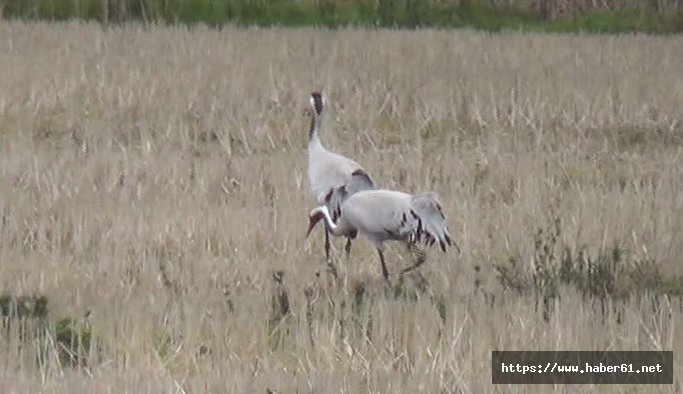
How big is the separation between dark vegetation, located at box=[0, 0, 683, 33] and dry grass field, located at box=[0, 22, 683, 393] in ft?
21.9

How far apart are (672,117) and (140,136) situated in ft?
14.4

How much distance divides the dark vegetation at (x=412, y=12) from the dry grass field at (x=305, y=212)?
6664mm

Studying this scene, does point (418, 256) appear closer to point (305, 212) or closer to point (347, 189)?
point (347, 189)

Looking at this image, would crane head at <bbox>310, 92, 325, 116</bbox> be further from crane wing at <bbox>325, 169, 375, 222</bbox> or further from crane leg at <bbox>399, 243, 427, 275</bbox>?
crane leg at <bbox>399, 243, 427, 275</bbox>

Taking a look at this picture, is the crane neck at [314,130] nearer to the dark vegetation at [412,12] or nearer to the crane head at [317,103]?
the crane head at [317,103]

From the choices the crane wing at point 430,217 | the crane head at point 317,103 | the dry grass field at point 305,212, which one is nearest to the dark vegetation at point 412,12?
the dry grass field at point 305,212

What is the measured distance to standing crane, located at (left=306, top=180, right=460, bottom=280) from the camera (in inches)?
226

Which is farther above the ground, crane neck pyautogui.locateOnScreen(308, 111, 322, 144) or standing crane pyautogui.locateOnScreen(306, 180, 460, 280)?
crane neck pyautogui.locateOnScreen(308, 111, 322, 144)

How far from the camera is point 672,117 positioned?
12242 mm

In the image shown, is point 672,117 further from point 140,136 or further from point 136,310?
point 136,310

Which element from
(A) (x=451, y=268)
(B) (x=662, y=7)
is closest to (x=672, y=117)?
(A) (x=451, y=268)

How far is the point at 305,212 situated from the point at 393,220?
1751mm

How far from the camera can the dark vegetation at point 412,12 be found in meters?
22.5

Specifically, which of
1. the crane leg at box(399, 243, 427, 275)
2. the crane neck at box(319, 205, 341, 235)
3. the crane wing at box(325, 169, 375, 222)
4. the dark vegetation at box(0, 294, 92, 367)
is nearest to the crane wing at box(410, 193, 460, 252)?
the crane leg at box(399, 243, 427, 275)
